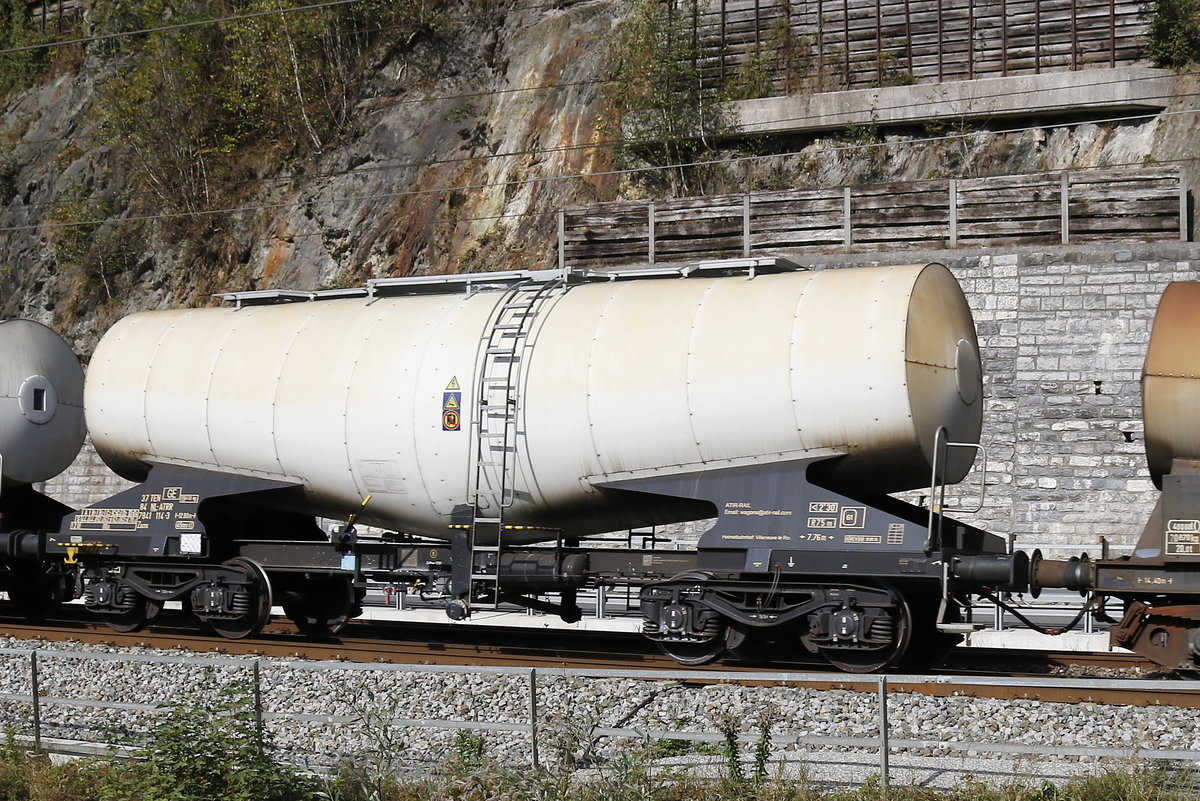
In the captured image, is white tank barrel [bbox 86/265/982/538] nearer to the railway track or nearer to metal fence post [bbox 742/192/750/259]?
the railway track

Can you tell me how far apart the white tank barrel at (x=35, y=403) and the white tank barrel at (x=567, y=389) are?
1381 millimetres

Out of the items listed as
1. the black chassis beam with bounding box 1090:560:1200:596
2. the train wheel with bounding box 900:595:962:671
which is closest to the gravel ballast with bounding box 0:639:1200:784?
the black chassis beam with bounding box 1090:560:1200:596

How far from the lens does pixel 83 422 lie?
1727 centimetres

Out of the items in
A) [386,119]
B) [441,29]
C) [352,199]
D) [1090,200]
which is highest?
[441,29]

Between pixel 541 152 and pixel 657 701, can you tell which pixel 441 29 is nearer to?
pixel 541 152

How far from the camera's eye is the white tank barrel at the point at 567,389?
11492 millimetres

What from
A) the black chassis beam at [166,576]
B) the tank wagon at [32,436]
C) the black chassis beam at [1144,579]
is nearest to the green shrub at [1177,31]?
the black chassis beam at [1144,579]

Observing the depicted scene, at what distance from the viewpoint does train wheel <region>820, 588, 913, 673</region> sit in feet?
37.2

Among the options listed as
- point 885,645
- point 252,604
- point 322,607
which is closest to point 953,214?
point 885,645

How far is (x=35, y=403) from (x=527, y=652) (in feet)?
25.2

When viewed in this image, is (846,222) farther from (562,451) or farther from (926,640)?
(562,451)

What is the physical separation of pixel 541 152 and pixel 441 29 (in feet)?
22.5

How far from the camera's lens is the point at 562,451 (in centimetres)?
1257

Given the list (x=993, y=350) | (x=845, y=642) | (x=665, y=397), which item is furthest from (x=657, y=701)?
(x=993, y=350)
